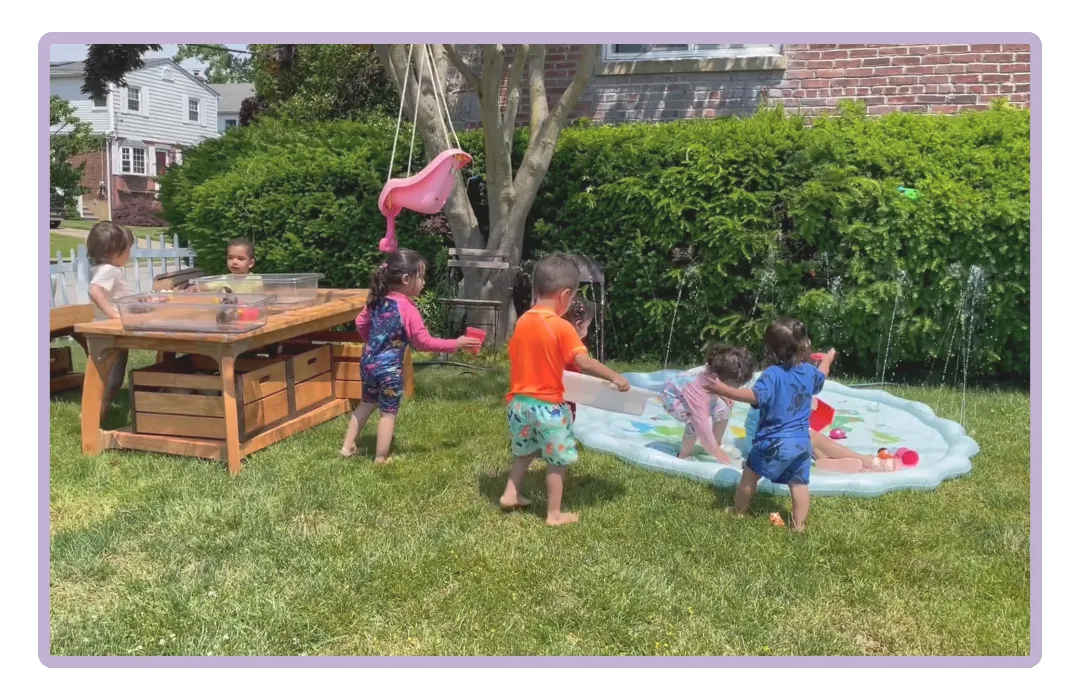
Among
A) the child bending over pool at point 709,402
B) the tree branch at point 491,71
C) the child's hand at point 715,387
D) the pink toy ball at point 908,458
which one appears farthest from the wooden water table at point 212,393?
the pink toy ball at point 908,458

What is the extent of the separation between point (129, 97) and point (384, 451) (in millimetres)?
39596

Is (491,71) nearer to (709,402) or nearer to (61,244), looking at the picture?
(709,402)

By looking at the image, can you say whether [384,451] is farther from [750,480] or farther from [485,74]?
[485,74]

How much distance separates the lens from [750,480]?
13.9 ft

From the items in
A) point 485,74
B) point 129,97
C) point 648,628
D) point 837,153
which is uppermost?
point 129,97

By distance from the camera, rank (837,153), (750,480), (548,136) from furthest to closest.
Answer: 1. (548,136)
2. (837,153)
3. (750,480)

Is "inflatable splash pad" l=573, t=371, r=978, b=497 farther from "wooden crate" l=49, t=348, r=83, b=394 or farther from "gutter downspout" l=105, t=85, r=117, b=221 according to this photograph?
"gutter downspout" l=105, t=85, r=117, b=221

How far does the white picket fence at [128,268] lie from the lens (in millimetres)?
9493

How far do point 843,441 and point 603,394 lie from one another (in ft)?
8.23

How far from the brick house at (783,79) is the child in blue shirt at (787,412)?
21.2ft

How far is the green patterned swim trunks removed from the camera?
4133mm

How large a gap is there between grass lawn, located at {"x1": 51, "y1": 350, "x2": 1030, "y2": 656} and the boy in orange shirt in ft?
1.09

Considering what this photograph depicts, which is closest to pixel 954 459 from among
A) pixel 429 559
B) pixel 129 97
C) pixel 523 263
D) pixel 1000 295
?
pixel 1000 295

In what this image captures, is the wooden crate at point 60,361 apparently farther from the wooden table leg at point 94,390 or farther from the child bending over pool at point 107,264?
the wooden table leg at point 94,390
